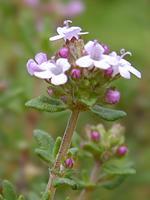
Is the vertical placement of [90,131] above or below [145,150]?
above

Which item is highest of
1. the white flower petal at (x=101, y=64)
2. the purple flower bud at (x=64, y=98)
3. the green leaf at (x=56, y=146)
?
the white flower petal at (x=101, y=64)

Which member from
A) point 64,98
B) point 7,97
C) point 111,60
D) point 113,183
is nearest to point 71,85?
point 64,98

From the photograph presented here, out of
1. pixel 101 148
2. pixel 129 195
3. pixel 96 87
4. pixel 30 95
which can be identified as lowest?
pixel 129 195

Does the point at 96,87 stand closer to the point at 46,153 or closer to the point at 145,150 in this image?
the point at 46,153

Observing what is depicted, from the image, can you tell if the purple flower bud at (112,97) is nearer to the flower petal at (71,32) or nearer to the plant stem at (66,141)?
the plant stem at (66,141)

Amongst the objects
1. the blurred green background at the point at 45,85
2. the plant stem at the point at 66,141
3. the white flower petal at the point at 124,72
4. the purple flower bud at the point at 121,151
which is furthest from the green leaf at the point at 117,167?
the white flower petal at the point at 124,72

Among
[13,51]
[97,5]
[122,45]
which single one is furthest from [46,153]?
[97,5]

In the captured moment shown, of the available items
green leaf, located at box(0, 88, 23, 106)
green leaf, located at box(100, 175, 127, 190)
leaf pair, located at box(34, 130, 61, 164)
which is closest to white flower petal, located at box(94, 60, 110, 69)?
leaf pair, located at box(34, 130, 61, 164)
